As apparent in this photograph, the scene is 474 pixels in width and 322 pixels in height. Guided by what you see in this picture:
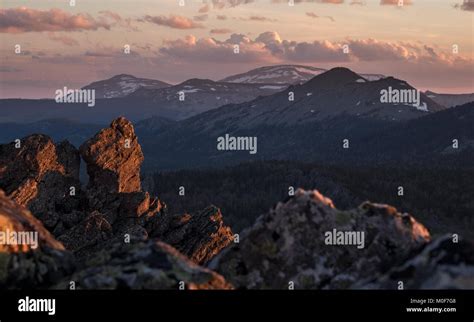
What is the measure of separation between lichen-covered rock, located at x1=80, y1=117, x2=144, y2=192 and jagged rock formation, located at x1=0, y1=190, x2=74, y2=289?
8697 cm

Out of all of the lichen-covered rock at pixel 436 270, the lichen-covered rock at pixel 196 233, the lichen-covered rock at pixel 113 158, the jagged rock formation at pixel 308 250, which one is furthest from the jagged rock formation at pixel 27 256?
the lichen-covered rock at pixel 113 158

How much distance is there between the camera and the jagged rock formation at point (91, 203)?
72688mm

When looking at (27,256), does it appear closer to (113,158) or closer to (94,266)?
(94,266)

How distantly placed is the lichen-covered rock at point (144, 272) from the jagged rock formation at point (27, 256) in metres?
1.20

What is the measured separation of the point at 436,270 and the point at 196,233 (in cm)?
7094

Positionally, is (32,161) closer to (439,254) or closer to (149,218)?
(149,218)

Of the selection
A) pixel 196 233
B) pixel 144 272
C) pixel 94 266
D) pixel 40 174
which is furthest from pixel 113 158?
pixel 144 272

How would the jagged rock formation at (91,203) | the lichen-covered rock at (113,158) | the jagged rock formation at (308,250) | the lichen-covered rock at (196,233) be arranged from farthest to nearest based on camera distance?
the lichen-covered rock at (113,158)
the lichen-covered rock at (196,233)
the jagged rock formation at (91,203)
the jagged rock formation at (308,250)

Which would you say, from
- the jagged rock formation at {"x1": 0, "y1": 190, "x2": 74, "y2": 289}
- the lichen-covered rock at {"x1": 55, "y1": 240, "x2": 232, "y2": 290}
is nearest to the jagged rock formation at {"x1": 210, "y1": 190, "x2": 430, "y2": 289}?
the lichen-covered rock at {"x1": 55, "y1": 240, "x2": 232, "y2": 290}

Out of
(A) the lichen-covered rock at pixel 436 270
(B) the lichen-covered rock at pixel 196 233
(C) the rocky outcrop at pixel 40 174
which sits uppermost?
(C) the rocky outcrop at pixel 40 174

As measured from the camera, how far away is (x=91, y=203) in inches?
3494

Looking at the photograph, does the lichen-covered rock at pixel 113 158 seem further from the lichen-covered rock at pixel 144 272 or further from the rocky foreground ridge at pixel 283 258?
the lichen-covered rock at pixel 144 272

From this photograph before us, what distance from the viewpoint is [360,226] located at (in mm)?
17859

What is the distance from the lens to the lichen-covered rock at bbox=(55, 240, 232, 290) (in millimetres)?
15016
